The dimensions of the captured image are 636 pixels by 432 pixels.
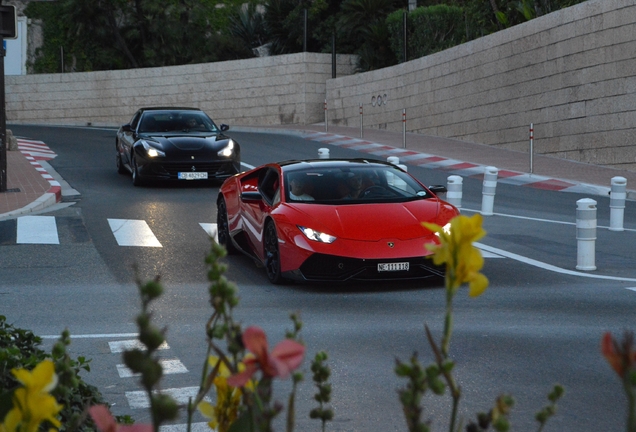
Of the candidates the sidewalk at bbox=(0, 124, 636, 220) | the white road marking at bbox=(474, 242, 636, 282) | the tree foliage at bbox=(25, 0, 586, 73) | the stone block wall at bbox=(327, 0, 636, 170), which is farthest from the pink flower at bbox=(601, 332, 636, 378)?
the tree foliage at bbox=(25, 0, 586, 73)

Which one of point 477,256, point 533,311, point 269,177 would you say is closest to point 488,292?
point 533,311

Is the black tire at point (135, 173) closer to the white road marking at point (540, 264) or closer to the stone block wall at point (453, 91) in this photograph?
the white road marking at point (540, 264)

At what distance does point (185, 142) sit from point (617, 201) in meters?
8.41

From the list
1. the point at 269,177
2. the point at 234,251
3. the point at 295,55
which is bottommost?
the point at 234,251

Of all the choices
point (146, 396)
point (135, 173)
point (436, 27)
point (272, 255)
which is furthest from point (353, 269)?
point (436, 27)

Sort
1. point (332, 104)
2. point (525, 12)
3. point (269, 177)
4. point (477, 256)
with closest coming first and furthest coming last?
point (477, 256), point (269, 177), point (525, 12), point (332, 104)

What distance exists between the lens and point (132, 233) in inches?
547

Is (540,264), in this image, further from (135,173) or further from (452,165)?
(452,165)

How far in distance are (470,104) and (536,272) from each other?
62.6 feet

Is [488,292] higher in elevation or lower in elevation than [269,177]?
lower

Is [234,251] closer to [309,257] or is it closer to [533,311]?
[309,257]

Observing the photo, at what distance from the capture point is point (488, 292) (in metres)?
9.84

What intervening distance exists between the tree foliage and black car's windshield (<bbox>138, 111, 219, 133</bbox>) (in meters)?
16.4

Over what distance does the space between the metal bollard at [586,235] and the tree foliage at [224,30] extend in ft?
82.1
